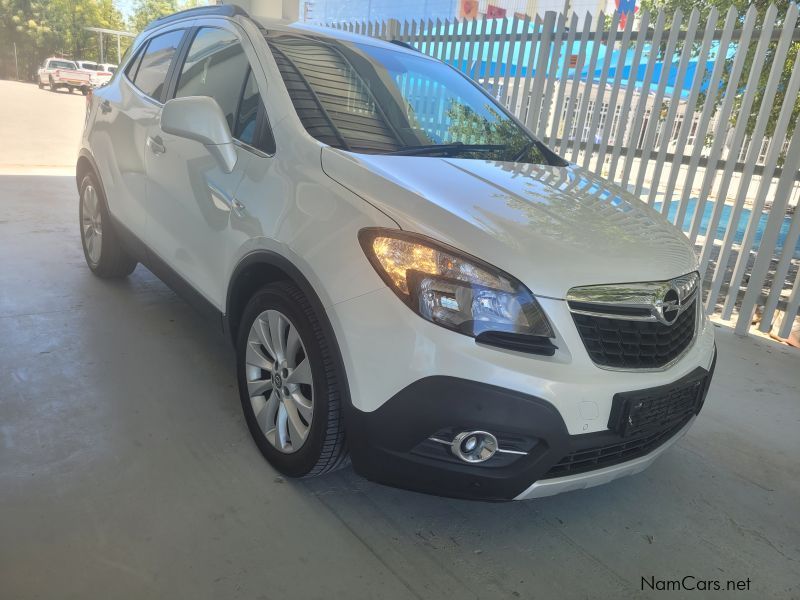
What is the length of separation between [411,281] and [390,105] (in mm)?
1217

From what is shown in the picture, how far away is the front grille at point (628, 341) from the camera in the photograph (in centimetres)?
174

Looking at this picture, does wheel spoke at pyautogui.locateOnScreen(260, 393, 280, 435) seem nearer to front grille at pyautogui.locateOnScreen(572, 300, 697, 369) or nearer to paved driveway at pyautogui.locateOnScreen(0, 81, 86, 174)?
front grille at pyautogui.locateOnScreen(572, 300, 697, 369)

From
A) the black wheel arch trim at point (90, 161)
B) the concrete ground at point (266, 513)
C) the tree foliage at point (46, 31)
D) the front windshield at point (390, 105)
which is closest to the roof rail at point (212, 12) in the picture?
the front windshield at point (390, 105)

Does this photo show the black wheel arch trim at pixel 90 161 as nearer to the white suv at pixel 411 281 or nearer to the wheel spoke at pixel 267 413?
the white suv at pixel 411 281

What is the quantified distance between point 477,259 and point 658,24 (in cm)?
420

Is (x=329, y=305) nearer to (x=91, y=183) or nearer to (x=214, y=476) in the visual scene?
(x=214, y=476)

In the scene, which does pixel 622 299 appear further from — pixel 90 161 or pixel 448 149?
pixel 90 161

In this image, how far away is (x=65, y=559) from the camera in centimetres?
176

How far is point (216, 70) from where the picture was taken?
2.73m

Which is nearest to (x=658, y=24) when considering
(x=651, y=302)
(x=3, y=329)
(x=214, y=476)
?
(x=651, y=302)

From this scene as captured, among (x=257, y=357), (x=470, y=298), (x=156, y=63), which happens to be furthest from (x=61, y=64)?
(x=470, y=298)

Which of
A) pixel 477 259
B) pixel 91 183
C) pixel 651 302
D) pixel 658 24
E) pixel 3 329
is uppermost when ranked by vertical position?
pixel 658 24

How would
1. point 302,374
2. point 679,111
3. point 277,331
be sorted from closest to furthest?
point 302,374 < point 277,331 < point 679,111

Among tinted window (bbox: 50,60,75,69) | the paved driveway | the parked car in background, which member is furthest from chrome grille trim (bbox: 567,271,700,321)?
tinted window (bbox: 50,60,75,69)
